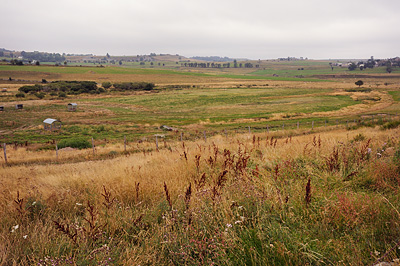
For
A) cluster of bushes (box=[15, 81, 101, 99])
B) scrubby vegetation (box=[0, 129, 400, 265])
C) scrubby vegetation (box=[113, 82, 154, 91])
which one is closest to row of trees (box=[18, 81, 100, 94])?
cluster of bushes (box=[15, 81, 101, 99])

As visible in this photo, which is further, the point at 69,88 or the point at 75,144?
the point at 69,88

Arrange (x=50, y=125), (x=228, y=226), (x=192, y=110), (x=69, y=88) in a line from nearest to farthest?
(x=228, y=226) < (x=50, y=125) < (x=192, y=110) < (x=69, y=88)

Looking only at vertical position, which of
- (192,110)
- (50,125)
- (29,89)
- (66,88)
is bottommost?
(192,110)

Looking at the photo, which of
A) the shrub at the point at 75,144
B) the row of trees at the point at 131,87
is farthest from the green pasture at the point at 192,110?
the row of trees at the point at 131,87

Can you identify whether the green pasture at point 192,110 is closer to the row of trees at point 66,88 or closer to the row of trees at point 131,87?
the row of trees at point 66,88

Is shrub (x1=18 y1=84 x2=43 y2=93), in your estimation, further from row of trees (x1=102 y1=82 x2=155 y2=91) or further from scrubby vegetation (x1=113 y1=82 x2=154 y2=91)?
scrubby vegetation (x1=113 y1=82 x2=154 y2=91)

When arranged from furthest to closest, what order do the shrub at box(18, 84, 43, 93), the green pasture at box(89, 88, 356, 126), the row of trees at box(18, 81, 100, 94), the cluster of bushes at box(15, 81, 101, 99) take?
the row of trees at box(18, 81, 100, 94)
the cluster of bushes at box(15, 81, 101, 99)
the shrub at box(18, 84, 43, 93)
the green pasture at box(89, 88, 356, 126)

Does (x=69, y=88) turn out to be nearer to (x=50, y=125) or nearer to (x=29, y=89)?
(x=29, y=89)

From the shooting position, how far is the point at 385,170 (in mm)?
5121

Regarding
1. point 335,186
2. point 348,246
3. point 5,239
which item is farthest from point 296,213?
point 5,239

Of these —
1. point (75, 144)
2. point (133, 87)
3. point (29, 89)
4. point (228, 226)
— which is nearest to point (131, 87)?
point (133, 87)

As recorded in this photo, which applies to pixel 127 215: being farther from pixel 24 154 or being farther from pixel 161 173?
pixel 24 154

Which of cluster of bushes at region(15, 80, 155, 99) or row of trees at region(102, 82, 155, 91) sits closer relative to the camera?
cluster of bushes at region(15, 80, 155, 99)

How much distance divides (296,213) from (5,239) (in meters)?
3.95
